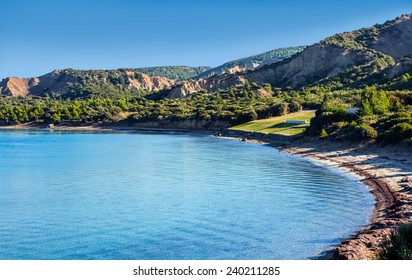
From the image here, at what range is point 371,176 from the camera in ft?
95.9

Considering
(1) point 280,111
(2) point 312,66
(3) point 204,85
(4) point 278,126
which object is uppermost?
(2) point 312,66

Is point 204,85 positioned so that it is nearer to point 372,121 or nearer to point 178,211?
point 372,121

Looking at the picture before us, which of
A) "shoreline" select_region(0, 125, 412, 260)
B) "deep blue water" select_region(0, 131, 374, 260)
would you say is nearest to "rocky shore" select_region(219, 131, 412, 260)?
"shoreline" select_region(0, 125, 412, 260)

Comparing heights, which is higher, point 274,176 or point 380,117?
point 380,117

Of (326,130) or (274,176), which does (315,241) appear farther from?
(326,130)

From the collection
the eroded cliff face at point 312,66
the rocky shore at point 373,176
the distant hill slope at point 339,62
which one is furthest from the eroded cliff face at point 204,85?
the rocky shore at point 373,176

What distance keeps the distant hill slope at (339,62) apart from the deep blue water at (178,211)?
90267 mm

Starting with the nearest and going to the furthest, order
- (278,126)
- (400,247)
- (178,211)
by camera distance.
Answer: (400,247) → (178,211) → (278,126)

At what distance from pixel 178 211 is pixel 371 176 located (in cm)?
1473

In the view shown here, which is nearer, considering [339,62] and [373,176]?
[373,176]

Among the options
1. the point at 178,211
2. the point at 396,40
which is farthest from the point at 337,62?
the point at 178,211

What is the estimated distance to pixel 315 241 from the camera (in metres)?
15.4

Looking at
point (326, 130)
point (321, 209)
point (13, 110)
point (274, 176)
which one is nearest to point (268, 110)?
point (326, 130)
